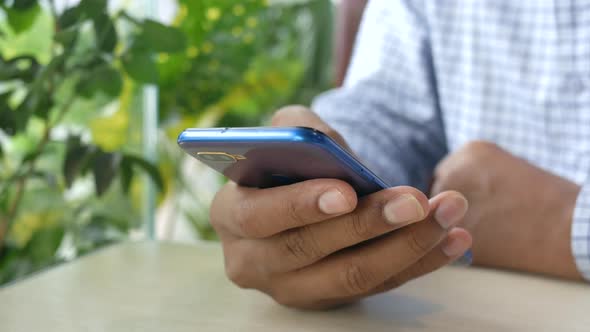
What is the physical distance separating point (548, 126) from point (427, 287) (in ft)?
1.04

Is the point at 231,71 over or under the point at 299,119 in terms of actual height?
under

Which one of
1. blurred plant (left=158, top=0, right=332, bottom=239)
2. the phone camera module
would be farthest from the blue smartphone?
blurred plant (left=158, top=0, right=332, bottom=239)

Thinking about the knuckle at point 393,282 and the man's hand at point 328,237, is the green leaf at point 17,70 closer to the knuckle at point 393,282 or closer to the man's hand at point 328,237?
the man's hand at point 328,237

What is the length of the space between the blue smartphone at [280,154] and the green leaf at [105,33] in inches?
11.5

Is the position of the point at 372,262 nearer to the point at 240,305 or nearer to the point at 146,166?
the point at 240,305

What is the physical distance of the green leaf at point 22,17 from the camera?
0.56m

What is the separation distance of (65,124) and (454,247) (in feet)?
1.63

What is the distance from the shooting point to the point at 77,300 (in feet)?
1.53

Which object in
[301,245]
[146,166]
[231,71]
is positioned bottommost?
[231,71]

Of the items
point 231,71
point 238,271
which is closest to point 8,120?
point 238,271

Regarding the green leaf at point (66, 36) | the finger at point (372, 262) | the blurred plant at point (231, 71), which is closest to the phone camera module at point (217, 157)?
the finger at point (372, 262)

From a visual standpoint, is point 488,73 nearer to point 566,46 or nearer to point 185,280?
point 566,46

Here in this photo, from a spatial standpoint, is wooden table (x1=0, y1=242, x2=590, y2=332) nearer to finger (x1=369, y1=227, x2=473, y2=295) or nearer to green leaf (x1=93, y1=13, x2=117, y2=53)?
finger (x1=369, y1=227, x2=473, y2=295)

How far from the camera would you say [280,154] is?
310 mm
